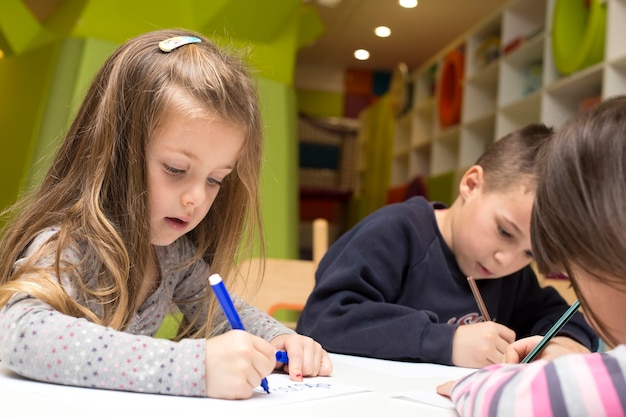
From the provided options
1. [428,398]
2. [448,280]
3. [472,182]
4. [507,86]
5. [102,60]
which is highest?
[507,86]

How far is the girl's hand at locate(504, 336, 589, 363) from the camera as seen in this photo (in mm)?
722

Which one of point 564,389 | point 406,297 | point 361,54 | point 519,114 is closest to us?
point 564,389

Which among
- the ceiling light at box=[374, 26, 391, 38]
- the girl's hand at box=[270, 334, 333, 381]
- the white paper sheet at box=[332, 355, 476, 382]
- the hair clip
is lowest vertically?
the white paper sheet at box=[332, 355, 476, 382]

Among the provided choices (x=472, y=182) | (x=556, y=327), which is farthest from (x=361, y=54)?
(x=556, y=327)

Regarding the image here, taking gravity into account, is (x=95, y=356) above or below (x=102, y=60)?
below

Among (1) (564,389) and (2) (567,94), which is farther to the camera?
(2) (567,94)

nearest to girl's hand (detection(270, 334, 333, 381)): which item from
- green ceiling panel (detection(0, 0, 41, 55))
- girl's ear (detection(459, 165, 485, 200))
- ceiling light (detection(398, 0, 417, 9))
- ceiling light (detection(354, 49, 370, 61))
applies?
girl's ear (detection(459, 165, 485, 200))

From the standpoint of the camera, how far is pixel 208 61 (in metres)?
0.73

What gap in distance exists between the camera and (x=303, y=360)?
2.12ft

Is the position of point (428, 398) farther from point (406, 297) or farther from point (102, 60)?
point (102, 60)

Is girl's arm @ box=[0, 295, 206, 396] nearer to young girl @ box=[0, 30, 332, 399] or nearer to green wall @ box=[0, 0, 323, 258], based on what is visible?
young girl @ box=[0, 30, 332, 399]

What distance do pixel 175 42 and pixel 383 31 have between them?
3225 millimetres

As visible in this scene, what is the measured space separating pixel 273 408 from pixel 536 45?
104 inches

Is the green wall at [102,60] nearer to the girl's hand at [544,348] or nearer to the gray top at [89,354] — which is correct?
the girl's hand at [544,348]
